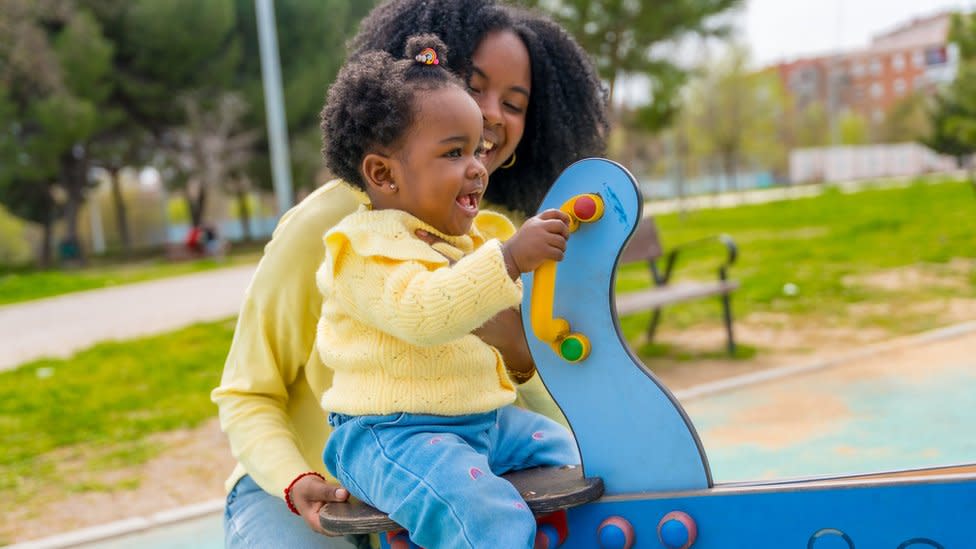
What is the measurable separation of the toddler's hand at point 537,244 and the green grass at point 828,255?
5.48 metres

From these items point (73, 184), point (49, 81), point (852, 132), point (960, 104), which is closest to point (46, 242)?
point (73, 184)

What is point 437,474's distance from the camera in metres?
1.37

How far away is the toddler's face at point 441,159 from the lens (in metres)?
1.48

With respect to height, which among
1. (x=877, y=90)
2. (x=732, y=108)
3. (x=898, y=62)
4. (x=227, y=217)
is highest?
(x=898, y=62)

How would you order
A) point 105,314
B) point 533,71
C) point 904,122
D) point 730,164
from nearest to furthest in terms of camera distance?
point 533,71 < point 105,314 < point 730,164 < point 904,122

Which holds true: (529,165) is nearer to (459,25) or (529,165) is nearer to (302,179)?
(459,25)

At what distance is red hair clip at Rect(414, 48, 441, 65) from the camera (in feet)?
5.14

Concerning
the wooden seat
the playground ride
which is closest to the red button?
the playground ride

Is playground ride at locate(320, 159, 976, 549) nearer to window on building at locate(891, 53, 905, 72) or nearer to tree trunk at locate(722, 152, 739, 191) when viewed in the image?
tree trunk at locate(722, 152, 739, 191)

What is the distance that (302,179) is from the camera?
2450 centimetres

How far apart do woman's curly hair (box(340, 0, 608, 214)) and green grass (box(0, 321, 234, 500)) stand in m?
2.55

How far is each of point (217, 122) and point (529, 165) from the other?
21473 mm

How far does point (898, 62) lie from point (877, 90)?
334 centimetres

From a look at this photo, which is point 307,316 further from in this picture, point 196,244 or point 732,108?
point 732,108
